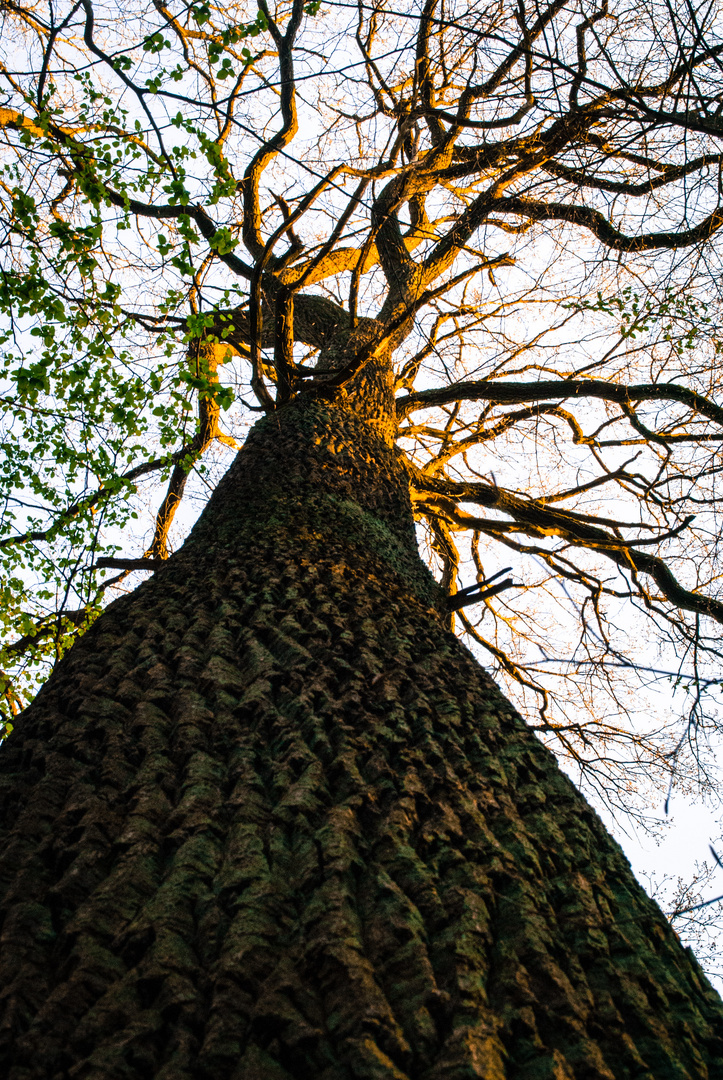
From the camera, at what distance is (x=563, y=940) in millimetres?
1142

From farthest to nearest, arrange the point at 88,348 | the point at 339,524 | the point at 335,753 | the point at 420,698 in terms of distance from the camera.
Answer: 1. the point at 88,348
2. the point at 339,524
3. the point at 420,698
4. the point at 335,753

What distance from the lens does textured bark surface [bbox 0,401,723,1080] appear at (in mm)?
861

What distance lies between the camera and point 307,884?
3.59 feet

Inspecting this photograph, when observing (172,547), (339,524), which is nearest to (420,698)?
(339,524)

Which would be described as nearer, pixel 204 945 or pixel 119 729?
pixel 204 945

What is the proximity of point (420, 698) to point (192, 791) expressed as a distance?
69 centimetres

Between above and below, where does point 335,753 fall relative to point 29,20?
below

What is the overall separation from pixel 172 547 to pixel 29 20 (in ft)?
14.2

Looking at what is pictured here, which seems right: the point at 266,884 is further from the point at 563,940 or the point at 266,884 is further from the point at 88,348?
the point at 88,348

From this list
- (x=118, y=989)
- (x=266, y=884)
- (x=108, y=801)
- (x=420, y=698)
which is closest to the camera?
(x=118, y=989)

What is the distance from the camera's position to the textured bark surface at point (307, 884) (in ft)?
2.82

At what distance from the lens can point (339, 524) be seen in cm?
287

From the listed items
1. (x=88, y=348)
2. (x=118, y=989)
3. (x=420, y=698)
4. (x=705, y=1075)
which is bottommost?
(x=118, y=989)

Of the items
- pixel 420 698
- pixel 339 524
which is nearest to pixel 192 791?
pixel 420 698
